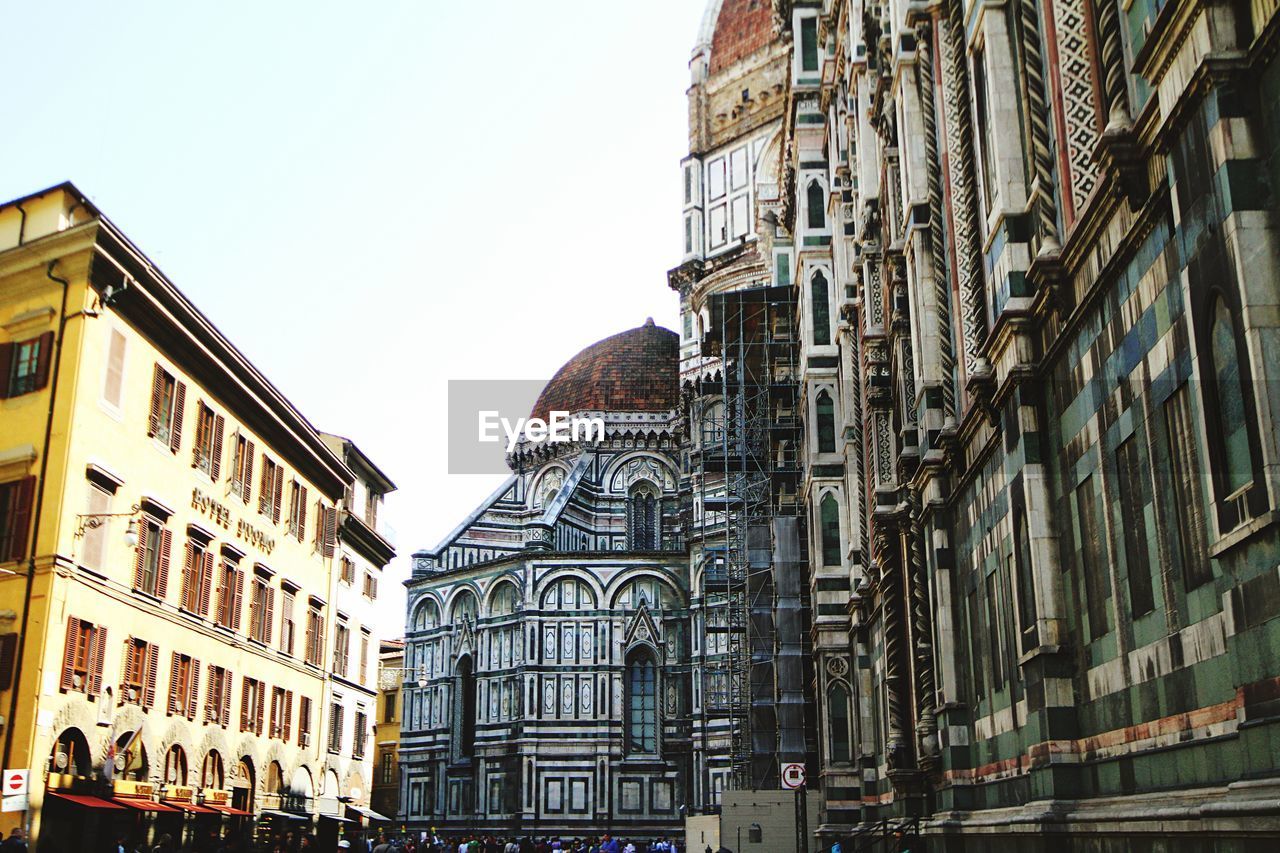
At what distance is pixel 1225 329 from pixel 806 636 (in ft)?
104

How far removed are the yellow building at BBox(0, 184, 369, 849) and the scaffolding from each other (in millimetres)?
13840

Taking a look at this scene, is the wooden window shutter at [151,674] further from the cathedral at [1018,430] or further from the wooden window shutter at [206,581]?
the cathedral at [1018,430]

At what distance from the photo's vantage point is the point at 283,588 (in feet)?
118

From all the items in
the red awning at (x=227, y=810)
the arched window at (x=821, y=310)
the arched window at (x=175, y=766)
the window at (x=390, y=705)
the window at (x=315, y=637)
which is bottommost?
the red awning at (x=227, y=810)

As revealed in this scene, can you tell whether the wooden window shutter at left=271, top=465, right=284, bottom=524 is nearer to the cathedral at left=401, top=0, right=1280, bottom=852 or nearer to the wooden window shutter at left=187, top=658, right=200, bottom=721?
the wooden window shutter at left=187, top=658, right=200, bottom=721

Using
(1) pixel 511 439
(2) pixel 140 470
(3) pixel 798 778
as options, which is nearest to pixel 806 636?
(3) pixel 798 778

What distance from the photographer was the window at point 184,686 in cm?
2891

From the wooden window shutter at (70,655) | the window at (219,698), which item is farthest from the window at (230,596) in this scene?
the wooden window shutter at (70,655)

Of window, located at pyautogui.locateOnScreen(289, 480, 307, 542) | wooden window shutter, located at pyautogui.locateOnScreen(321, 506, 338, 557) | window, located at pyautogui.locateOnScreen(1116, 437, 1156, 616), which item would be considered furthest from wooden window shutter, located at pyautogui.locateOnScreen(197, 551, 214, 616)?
window, located at pyautogui.locateOnScreen(1116, 437, 1156, 616)

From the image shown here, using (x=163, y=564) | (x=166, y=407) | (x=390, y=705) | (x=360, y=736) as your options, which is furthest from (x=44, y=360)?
(x=390, y=705)

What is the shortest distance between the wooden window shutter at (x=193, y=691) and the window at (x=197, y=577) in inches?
45.7

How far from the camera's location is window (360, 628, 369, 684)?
143ft

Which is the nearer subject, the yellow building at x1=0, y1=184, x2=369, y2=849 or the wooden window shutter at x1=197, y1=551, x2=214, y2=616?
the yellow building at x1=0, y1=184, x2=369, y2=849

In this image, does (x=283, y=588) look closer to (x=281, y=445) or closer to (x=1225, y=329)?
(x=281, y=445)
